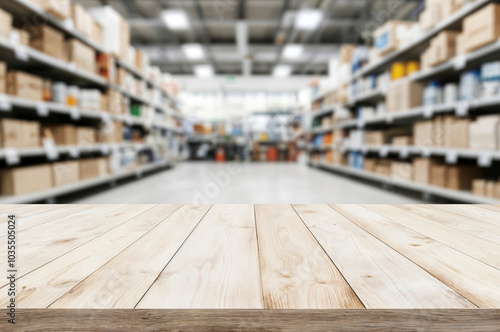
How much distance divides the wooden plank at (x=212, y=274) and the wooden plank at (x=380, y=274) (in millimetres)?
154

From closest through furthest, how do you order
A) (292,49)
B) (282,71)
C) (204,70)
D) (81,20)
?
(81,20) → (292,49) → (204,70) → (282,71)

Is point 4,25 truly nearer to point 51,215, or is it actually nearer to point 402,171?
point 51,215

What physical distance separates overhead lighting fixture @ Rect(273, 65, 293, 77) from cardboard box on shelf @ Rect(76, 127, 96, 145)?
8661mm

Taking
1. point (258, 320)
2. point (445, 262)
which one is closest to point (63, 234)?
point (258, 320)

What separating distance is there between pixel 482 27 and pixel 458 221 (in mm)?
2173

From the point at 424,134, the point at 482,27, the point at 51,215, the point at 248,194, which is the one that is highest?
the point at 482,27

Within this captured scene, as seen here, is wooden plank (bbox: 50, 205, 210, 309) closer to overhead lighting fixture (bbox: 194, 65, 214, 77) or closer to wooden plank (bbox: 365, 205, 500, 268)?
wooden plank (bbox: 365, 205, 500, 268)

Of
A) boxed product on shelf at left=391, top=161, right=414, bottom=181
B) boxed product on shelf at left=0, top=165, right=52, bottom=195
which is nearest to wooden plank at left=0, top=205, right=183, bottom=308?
boxed product on shelf at left=0, top=165, right=52, bottom=195

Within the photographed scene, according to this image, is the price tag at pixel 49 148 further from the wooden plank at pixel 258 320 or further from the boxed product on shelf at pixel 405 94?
the boxed product on shelf at pixel 405 94

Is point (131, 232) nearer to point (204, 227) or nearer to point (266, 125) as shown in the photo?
point (204, 227)

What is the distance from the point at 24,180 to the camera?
2379 millimetres

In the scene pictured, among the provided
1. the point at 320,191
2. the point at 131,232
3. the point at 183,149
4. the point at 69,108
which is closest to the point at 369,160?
the point at 320,191

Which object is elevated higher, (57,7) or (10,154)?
(57,7)

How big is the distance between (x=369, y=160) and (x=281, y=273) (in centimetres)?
416
